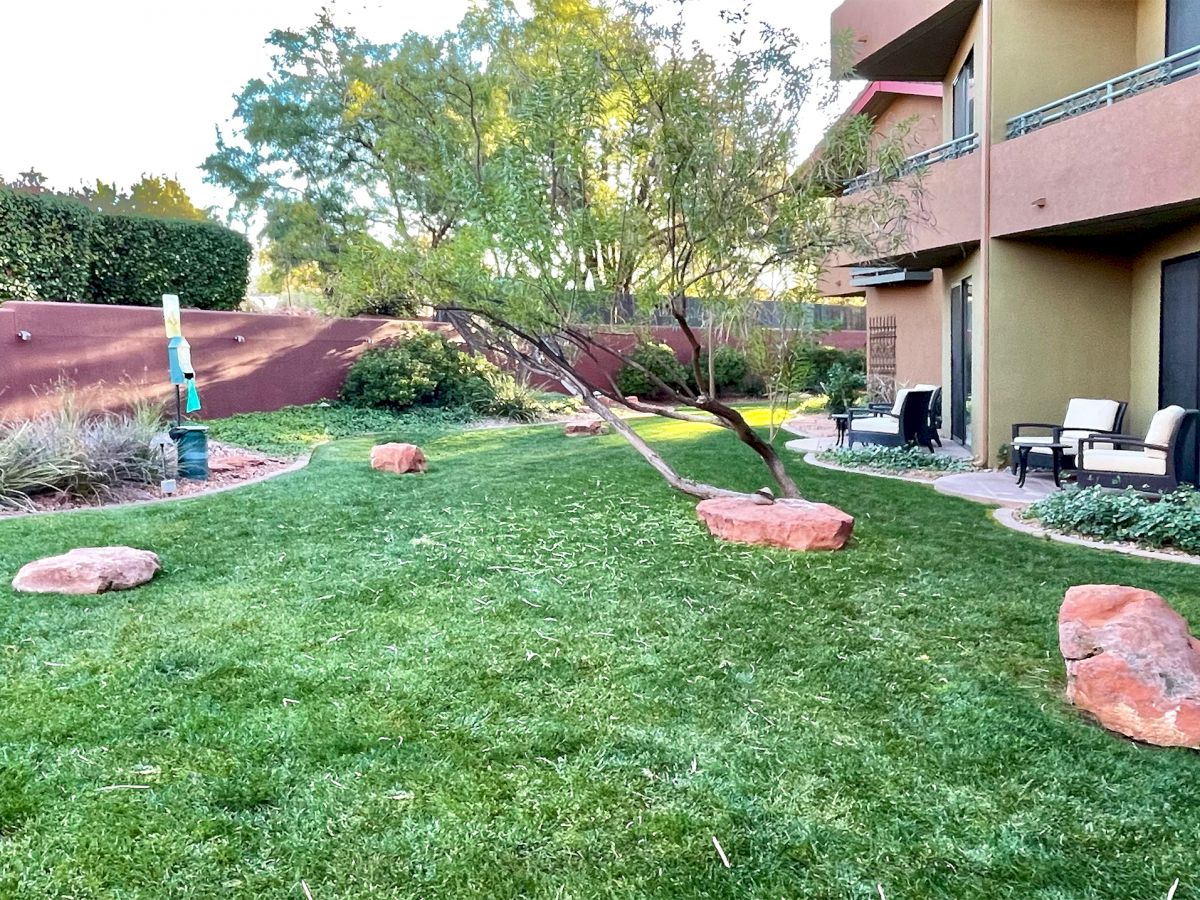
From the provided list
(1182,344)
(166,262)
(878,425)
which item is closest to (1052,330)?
(1182,344)

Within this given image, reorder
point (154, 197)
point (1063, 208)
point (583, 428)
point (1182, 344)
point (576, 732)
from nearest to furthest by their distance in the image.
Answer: point (576, 732), point (1063, 208), point (1182, 344), point (583, 428), point (154, 197)

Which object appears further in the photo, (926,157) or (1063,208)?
(926,157)

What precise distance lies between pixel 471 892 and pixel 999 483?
7.80 m

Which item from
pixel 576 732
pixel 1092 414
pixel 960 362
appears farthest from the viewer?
pixel 960 362

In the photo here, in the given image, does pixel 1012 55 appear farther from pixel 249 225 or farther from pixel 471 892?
pixel 249 225

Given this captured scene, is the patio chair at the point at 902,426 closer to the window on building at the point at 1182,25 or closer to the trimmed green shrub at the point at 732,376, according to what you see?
the window on building at the point at 1182,25

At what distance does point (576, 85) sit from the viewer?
5254 millimetres

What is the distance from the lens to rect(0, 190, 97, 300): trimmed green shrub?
10633 millimetres

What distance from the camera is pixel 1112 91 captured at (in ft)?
27.0

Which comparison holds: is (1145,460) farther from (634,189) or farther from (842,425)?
(634,189)

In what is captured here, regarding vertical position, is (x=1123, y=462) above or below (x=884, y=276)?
below

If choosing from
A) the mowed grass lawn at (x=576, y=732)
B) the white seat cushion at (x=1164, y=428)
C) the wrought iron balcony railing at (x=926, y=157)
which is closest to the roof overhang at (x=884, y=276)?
the wrought iron balcony railing at (x=926, y=157)

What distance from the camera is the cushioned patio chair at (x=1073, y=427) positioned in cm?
824

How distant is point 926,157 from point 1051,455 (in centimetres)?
447
